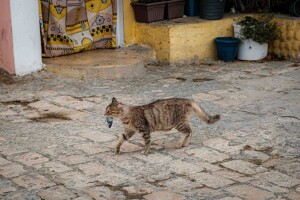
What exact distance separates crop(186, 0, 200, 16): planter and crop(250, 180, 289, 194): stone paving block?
648cm

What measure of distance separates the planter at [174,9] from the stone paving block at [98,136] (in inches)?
181

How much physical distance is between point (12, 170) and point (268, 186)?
2.47 m

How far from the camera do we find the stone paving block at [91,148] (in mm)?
6414

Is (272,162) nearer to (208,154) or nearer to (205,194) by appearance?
(208,154)

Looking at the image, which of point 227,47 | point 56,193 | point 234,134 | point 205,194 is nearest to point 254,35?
point 227,47

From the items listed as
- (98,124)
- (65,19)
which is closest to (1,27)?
(65,19)

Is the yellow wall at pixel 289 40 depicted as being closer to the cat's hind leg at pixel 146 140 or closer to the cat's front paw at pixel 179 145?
the cat's front paw at pixel 179 145

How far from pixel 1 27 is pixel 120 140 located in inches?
168

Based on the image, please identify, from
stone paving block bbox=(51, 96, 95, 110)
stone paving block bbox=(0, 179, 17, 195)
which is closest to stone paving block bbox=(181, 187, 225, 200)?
stone paving block bbox=(0, 179, 17, 195)

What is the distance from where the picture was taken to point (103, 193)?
17.4 feet

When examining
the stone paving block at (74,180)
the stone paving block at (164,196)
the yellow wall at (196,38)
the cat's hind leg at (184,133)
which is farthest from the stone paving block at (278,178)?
the yellow wall at (196,38)

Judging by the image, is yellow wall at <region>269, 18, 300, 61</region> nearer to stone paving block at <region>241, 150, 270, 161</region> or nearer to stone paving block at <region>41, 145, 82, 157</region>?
stone paving block at <region>241, 150, 270, 161</region>

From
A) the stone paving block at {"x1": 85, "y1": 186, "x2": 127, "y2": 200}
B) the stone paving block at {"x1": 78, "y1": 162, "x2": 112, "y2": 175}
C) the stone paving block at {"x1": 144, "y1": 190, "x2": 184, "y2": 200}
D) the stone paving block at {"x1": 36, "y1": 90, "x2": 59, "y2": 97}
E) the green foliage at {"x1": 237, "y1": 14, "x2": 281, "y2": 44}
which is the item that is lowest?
the stone paving block at {"x1": 144, "y1": 190, "x2": 184, "y2": 200}

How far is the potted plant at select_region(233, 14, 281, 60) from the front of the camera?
35.8ft
